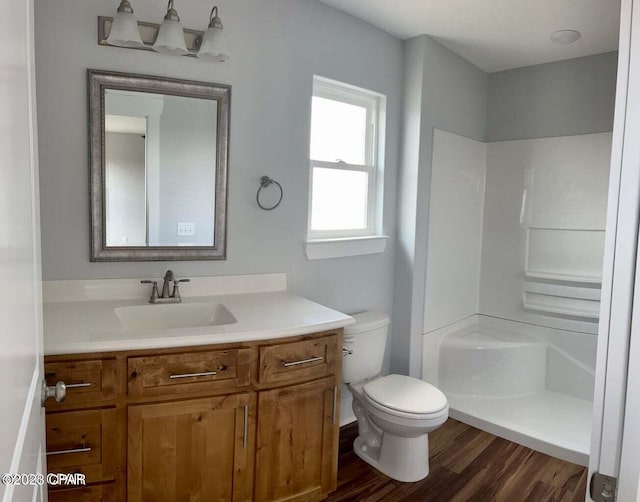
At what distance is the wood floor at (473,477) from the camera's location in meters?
2.24

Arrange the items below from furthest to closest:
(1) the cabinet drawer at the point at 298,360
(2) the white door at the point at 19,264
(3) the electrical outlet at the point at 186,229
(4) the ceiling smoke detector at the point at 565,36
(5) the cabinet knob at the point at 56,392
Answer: (4) the ceiling smoke detector at the point at 565,36 → (3) the electrical outlet at the point at 186,229 → (1) the cabinet drawer at the point at 298,360 → (5) the cabinet knob at the point at 56,392 → (2) the white door at the point at 19,264

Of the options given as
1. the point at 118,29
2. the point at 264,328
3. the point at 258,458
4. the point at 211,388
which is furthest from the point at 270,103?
the point at 258,458

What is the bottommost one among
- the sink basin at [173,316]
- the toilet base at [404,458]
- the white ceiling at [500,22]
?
the toilet base at [404,458]

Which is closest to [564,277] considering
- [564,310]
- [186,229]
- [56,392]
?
[564,310]

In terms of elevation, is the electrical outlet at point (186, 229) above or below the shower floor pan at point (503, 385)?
above

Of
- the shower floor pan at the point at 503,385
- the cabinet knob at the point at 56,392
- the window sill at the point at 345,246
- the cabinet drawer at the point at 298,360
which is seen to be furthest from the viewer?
the shower floor pan at the point at 503,385

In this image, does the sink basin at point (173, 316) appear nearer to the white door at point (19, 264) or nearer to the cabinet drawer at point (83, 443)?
the cabinet drawer at point (83, 443)

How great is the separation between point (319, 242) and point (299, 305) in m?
0.52

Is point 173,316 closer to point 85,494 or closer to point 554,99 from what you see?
point 85,494

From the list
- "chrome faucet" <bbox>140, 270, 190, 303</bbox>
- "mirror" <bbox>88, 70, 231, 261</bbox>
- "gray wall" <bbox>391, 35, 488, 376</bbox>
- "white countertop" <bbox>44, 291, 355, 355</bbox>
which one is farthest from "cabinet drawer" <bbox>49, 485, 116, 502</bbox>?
"gray wall" <bbox>391, 35, 488, 376</bbox>

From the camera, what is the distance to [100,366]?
1.53 m

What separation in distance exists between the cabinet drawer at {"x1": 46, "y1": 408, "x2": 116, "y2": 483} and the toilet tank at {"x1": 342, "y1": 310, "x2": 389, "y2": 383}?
4.05 feet

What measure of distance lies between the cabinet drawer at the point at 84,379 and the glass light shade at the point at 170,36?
1.30 metres

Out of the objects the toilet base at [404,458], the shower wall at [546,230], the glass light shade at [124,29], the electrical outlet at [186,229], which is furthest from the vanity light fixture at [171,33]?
the shower wall at [546,230]
